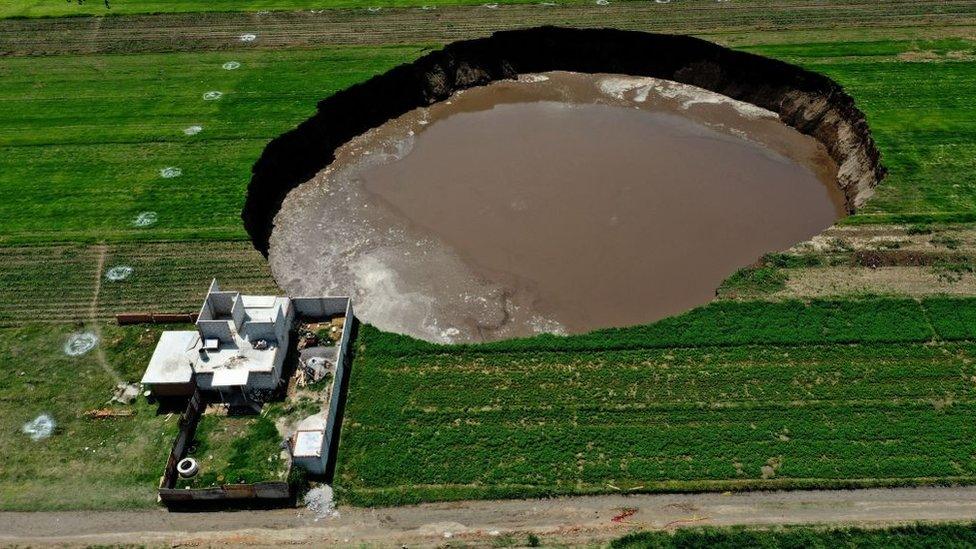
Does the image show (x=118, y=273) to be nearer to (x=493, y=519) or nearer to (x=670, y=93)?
(x=493, y=519)

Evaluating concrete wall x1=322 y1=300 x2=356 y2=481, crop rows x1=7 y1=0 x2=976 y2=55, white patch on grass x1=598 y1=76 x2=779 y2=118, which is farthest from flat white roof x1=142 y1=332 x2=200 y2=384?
white patch on grass x1=598 y1=76 x2=779 y2=118

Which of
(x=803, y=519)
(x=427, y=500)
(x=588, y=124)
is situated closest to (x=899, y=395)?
(x=803, y=519)

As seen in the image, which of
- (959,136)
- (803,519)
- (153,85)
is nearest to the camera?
(803,519)

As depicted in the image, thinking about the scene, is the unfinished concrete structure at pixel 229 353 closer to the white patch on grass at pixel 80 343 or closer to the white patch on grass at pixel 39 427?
the white patch on grass at pixel 39 427

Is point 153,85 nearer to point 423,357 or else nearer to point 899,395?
point 423,357

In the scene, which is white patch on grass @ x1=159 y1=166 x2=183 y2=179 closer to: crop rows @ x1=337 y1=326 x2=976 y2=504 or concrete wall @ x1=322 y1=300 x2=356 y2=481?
concrete wall @ x1=322 y1=300 x2=356 y2=481

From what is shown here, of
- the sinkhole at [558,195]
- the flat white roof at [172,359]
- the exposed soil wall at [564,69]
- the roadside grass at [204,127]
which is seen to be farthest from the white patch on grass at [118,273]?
the sinkhole at [558,195]

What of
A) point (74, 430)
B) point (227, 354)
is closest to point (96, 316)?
point (74, 430)
